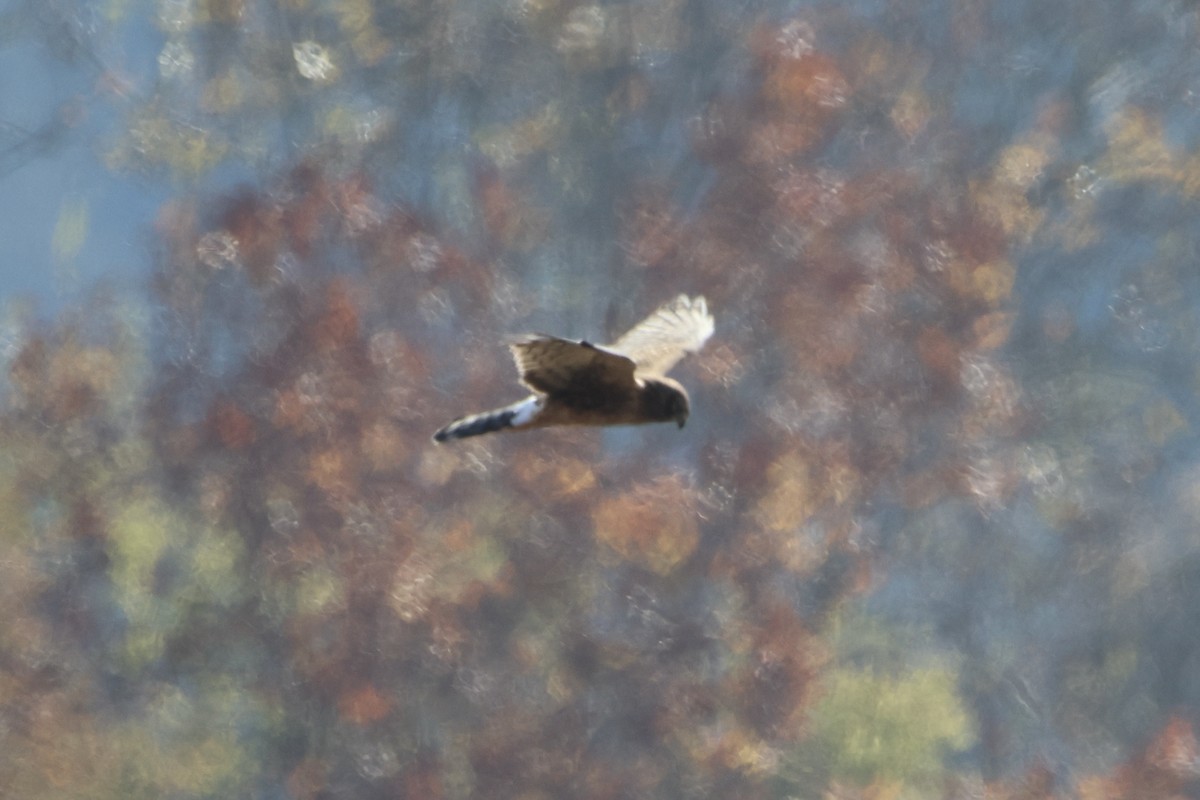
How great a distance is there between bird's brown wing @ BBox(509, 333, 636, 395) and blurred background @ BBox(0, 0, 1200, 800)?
662 cm

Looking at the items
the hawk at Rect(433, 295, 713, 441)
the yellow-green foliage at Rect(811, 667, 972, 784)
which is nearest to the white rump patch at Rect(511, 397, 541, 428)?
the hawk at Rect(433, 295, 713, 441)

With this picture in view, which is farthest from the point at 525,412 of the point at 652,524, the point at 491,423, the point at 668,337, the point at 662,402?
the point at 652,524

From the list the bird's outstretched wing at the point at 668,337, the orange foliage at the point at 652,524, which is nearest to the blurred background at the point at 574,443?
the orange foliage at the point at 652,524

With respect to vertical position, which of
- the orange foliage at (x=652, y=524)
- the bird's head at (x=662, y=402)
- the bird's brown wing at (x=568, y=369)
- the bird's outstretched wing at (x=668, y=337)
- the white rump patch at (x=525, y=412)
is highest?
the bird's brown wing at (x=568, y=369)

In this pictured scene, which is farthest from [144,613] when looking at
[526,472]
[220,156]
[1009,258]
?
[1009,258]

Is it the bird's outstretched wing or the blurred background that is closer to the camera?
the bird's outstretched wing

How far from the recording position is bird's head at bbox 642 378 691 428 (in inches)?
185

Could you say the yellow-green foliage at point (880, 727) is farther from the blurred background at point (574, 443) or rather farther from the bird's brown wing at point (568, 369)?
the bird's brown wing at point (568, 369)

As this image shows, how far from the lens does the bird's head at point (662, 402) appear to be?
4707 millimetres

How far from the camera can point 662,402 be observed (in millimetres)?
4730

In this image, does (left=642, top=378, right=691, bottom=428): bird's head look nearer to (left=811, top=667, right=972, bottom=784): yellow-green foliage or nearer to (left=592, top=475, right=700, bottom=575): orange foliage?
(left=592, top=475, right=700, bottom=575): orange foliage

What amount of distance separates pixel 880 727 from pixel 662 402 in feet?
26.1

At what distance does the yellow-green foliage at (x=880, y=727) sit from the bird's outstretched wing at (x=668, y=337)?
650cm

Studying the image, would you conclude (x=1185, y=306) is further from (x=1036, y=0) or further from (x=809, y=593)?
(x=809, y=593)
